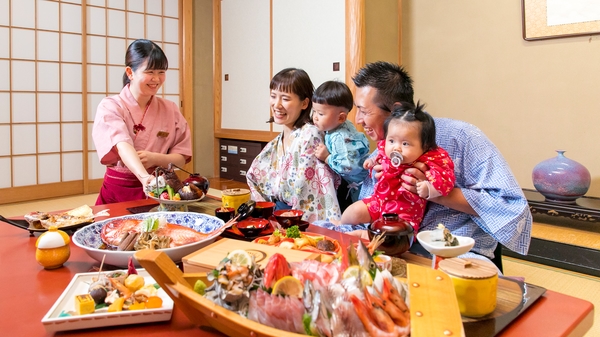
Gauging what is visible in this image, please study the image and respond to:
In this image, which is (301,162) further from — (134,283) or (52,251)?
(134,283)

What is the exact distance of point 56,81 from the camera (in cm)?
540

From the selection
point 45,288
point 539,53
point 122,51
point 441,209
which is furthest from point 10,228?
point 122,51

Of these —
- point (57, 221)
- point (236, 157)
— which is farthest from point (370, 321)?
point (236, 157)

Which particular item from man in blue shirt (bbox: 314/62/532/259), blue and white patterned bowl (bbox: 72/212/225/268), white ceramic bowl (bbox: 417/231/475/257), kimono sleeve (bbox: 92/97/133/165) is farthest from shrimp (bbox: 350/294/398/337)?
kimono sleeve (bbox: 92/97/133/165)

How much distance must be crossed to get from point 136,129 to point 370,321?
2.17 m

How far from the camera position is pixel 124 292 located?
0.97 metres

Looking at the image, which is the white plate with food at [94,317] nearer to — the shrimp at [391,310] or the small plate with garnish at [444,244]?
the shrimp at [391,310]

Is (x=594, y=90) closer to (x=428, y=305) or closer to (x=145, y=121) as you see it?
(x=145, y=121)

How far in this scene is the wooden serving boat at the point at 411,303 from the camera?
646mm

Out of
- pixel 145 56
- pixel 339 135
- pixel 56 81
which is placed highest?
pixel 56 81

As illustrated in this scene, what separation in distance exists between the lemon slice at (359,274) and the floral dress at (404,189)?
0.83m

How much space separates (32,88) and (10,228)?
13.9 feet

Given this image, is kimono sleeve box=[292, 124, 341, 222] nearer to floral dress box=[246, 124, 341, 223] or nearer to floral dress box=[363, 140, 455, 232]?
floral dress box=[246, 124, 341, 223]

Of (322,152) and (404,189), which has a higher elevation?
(322,152)
